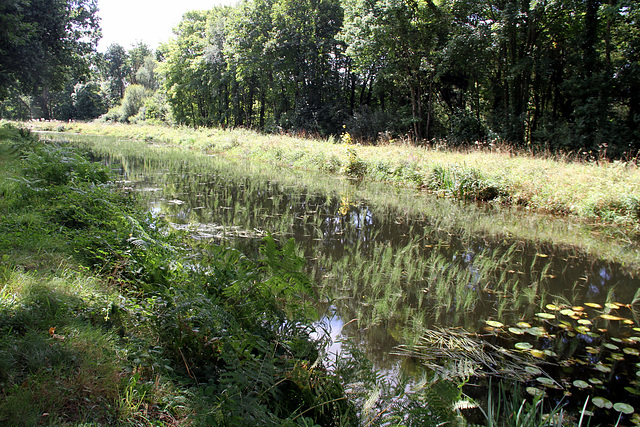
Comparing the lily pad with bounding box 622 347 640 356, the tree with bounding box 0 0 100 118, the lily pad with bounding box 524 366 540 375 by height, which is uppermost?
the tree with bounding box 0 0 100 118

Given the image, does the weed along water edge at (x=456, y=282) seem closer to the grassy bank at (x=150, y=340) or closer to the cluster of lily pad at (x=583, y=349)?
the cluster of lily pad at (x=583, y=349)

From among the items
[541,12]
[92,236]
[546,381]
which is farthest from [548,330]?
[541,12]

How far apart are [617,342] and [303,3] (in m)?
29.7

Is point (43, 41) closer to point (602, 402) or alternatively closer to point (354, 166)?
point (354, 166)

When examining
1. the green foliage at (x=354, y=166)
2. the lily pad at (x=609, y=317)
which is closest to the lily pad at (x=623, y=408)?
the lily pad at (x=609, y=317)

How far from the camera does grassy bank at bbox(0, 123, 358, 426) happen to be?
1854 mm

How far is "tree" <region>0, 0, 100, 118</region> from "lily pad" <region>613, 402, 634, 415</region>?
1944 centimetres

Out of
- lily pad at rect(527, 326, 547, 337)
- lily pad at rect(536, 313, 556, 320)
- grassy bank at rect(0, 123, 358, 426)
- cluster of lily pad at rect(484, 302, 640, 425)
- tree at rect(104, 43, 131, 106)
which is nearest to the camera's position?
grassy bank at rect(0, 123, 358, 426)

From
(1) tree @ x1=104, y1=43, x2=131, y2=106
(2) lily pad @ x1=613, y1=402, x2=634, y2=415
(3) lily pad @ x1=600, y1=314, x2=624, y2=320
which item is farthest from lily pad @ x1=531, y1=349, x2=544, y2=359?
(1) tree @ x1=104, y1=43, x2=131, y2=106

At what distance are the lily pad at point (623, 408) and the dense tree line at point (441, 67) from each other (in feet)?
39.5

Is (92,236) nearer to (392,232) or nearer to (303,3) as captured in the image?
(392,232)

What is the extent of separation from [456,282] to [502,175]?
685 cm

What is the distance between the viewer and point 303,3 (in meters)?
27.7

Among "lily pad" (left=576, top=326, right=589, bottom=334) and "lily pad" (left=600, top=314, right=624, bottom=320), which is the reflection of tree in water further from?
"lily pad" (left=576, top=326, right=589, bottom=334)
